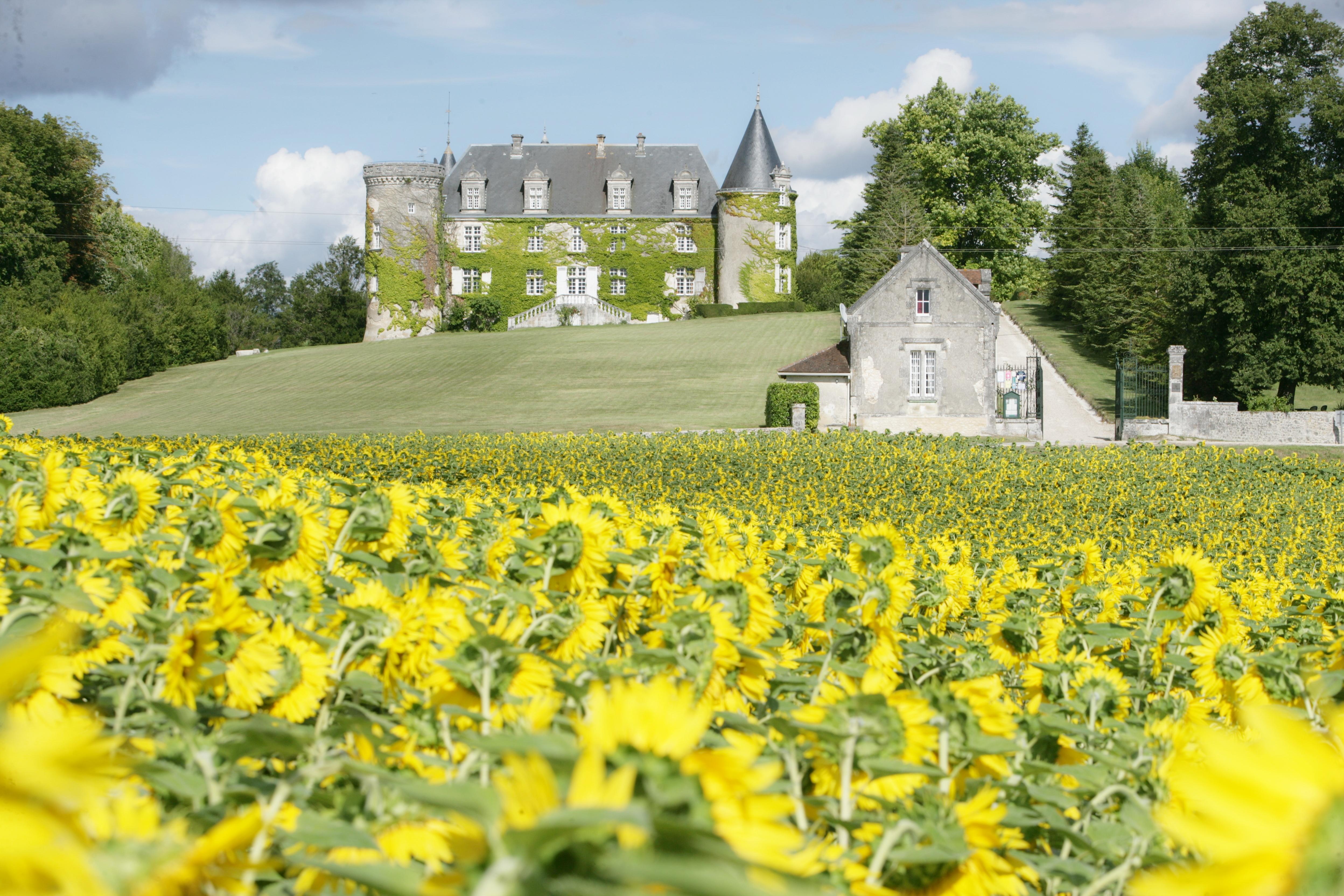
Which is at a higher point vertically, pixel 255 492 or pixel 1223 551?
pixel 255 492

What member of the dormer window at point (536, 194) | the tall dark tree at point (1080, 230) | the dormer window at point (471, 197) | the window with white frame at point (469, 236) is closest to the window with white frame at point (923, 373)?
the tall dark tree at point (1080, 230)

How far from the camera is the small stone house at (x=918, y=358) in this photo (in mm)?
34500

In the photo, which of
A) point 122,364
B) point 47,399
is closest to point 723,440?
point 47,399

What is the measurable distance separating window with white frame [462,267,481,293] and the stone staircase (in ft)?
9.70

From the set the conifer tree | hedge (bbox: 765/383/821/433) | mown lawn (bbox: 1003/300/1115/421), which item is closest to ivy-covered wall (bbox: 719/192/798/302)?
the conifer tree

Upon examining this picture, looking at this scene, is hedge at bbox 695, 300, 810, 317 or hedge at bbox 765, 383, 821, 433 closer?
hedge at bbox 765, 383, 821, 433

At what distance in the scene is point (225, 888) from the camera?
105cm

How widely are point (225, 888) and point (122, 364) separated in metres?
51.5

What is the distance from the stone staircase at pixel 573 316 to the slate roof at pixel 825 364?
2909 cm

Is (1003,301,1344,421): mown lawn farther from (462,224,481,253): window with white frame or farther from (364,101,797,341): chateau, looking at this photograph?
(462,224,481,253): window with white frame

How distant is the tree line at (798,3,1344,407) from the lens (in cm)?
3488

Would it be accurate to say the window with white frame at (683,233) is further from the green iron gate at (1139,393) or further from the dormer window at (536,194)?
the green iron gate at (1139,393)

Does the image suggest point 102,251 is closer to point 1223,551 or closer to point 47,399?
point 47,399

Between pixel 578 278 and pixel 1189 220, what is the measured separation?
3380 cm
